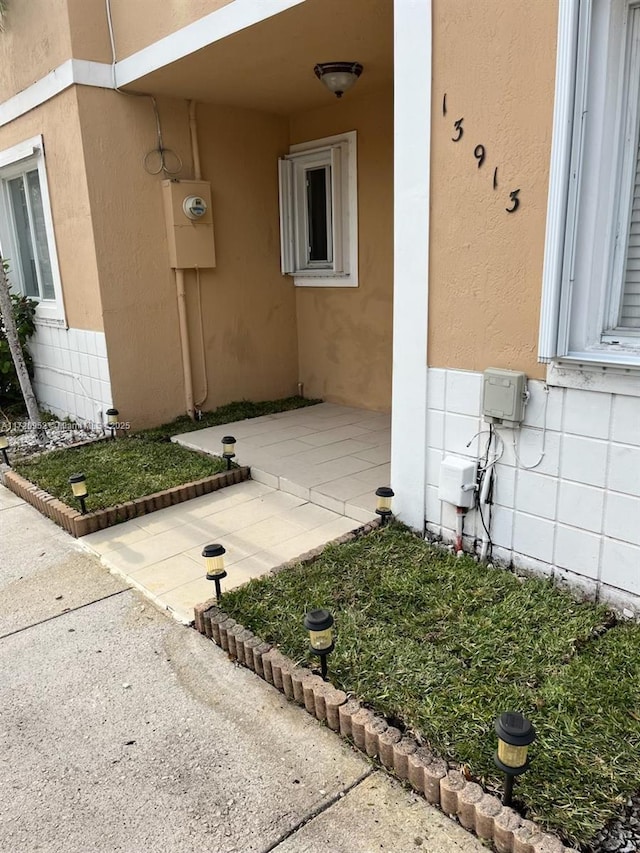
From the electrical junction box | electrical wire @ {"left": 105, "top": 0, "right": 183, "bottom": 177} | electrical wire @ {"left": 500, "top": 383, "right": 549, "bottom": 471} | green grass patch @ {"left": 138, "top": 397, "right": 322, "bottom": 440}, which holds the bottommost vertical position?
green grass patch @ {"left": 138, "top": 397, "right": 322, "bottom": 440}

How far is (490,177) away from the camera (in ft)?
9.39

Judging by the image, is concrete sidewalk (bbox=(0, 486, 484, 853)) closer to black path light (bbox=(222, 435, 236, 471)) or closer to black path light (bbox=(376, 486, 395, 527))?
black path light (bbox=(376, 486, 395, 527))

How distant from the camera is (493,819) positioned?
1.83 meters

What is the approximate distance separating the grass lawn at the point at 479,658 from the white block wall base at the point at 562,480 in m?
0.15

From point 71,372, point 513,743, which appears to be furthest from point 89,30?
point 513,743

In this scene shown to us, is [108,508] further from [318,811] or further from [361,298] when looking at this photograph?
[361,298]

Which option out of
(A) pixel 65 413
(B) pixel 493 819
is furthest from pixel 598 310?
(A) pixel 65 413

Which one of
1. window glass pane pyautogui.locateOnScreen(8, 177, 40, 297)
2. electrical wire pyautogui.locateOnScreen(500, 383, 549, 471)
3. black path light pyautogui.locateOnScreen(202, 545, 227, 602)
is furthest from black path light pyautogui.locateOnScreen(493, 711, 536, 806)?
window glass pane pyautogui.locateOnScreen(8, 177, 40, 297)

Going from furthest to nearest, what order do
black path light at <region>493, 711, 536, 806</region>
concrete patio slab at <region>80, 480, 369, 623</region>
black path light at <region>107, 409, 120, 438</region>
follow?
black path light at <region>107, 409, 120, 438</region>, concrete patio slab at <region>80, 480, 369, 623</region>, black path light at <region>493, 711, 536, 806</region>

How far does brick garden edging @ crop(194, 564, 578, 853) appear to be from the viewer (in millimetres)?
1803

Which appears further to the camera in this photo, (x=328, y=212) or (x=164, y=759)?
(x=328, y=212)

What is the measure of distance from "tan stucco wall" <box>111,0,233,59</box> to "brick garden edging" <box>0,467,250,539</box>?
127 inches

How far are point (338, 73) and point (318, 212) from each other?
1835 mm

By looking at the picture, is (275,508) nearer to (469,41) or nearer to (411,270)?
(411,270)
